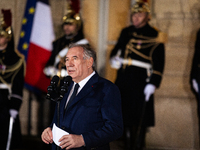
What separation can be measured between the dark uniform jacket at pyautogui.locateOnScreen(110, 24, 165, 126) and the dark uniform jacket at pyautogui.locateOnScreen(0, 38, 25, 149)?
1276mm

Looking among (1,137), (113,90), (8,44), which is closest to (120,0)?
(8,44)

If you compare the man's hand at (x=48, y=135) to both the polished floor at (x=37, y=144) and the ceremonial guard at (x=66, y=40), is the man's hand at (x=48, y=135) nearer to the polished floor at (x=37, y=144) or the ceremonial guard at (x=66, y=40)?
the ceremonial guard at (x=66, y=40)

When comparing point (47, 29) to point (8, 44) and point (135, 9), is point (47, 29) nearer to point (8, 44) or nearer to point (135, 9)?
point (8, 44)

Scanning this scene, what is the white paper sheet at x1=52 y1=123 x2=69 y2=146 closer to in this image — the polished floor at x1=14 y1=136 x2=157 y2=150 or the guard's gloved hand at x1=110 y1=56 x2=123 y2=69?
the guard's gloved hand at x1=110 y1=56 x2=123 y2=69

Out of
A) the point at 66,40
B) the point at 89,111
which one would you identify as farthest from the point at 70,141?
the point at 66,40

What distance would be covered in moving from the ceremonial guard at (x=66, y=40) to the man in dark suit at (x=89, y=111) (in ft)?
6.49

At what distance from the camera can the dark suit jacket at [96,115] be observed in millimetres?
1758

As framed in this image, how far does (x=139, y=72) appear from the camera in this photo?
3.75 metres

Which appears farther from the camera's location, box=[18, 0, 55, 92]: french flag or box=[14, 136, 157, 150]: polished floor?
box=[18, 0, 55, 92]: french flag

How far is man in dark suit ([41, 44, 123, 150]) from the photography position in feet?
5.74

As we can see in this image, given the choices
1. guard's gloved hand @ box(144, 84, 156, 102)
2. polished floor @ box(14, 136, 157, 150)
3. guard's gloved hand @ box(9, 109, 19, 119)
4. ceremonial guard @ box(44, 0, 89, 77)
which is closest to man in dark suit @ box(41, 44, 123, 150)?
guard's gloved hand @ box(144, 84, 156, 102)

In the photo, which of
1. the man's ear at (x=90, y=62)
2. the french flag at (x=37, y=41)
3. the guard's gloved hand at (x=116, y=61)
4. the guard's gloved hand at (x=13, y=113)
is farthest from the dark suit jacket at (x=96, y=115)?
the french flag at (x=37, y=41)

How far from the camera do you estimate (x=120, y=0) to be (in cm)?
475

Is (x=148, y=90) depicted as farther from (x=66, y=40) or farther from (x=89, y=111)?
(x=89, y=111)
